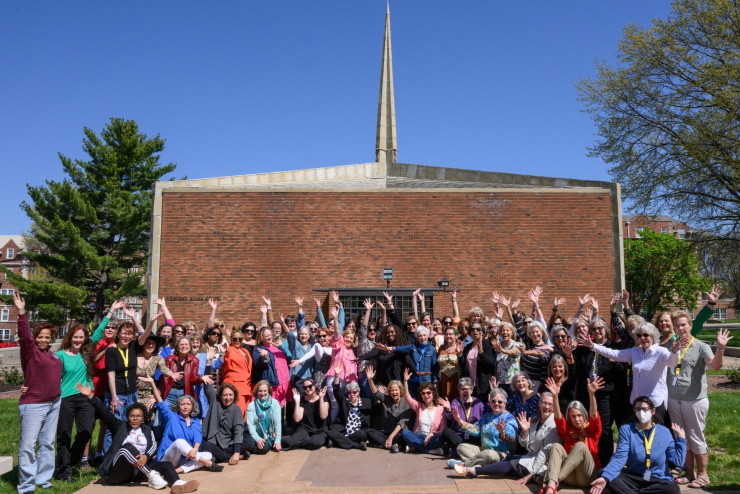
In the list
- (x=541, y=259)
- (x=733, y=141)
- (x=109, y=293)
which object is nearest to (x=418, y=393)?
(x=541, y=259)

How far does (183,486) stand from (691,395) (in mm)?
5270

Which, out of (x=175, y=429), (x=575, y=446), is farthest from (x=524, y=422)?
(x=175, y=429)

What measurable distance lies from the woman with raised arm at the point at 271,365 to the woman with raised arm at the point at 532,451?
9.28 feet

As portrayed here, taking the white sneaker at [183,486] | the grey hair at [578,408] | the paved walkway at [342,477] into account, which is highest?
the grey hair at [578,408]

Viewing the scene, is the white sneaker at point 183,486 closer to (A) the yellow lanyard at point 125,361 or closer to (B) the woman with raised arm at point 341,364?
(A) the yellow lanyard at point 125,361

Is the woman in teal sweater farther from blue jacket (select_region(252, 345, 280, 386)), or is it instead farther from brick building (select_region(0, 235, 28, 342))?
brick building (select_region(0, 235, 28, 342))

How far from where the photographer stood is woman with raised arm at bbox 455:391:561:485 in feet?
20.2

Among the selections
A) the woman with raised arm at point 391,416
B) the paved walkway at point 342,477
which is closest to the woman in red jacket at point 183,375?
the paved walkway at point 342,477

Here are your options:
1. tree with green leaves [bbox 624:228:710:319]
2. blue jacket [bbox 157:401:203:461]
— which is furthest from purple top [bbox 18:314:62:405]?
tree with green leaves [bbox 624:228:710:319]

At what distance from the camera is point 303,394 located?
8070 millimetres

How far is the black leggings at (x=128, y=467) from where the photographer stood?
6.23 metres

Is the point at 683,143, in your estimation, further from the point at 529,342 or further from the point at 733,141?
the point at 529,342

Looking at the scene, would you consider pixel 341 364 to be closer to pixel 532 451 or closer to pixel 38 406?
pixel 532 451

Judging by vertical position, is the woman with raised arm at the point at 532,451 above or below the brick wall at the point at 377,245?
below
